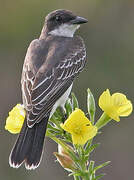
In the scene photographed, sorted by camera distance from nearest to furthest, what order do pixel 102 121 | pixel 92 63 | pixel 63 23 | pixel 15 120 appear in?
1. pixel 102 121
2. pixel 15 120
3. pixel 63 23
4. pixel 92 63

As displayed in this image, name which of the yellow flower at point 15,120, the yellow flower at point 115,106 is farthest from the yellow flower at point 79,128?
the yellow flower at point 15,120

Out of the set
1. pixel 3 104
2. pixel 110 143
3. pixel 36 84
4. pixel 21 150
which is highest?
pixel 36 84

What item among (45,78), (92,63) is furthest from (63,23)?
(92,63)

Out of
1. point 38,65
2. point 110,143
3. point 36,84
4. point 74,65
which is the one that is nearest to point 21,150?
point 36,84

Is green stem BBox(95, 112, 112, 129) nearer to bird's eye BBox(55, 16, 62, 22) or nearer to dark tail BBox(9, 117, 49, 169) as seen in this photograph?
dark tail BBox(9, 117, 49, 169)

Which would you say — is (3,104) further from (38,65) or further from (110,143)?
(38,65)

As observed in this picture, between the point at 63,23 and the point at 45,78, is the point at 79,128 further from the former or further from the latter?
the point at 63,23

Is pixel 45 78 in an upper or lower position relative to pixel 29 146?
upper

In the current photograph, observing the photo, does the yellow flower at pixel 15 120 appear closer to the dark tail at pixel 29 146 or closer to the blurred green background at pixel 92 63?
the dark tail at pixel 29 146
